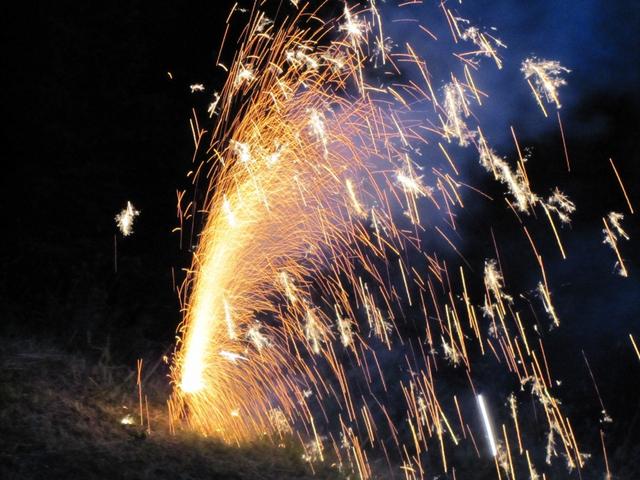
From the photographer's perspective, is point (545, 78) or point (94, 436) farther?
point (545, 78)

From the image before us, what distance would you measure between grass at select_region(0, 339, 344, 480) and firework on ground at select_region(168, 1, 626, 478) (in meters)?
0.78

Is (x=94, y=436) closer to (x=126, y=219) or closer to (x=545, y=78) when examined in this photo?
(x=126, y=219)

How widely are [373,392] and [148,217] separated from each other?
581 centimetres

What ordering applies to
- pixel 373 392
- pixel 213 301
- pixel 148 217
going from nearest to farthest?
pixel 213 301 → pixel 148 217 → pixel 373 392

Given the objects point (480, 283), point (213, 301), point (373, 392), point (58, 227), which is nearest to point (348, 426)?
point (373, 392)

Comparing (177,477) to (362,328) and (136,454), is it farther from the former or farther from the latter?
(362,328)

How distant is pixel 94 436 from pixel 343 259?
6.67 metres

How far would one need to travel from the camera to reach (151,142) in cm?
1088

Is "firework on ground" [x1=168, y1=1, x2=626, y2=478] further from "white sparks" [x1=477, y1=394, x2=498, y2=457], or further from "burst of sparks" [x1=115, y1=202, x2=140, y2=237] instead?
"burst of sparks" [x1=115, y1=202, x2=140, y2=237]

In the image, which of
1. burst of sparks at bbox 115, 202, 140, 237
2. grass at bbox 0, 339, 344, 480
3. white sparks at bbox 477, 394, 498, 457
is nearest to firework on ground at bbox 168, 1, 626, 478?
white sparks at bbox 477, 394, 498, 457

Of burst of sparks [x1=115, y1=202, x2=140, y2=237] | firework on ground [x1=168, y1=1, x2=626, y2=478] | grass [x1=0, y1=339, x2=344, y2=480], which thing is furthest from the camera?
burst of sparks [x1=115, y1=202, x2=140, y2=237]

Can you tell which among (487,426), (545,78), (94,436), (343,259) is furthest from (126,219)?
(545,78)

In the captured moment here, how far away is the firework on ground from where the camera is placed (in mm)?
9719

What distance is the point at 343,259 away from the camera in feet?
41.5
